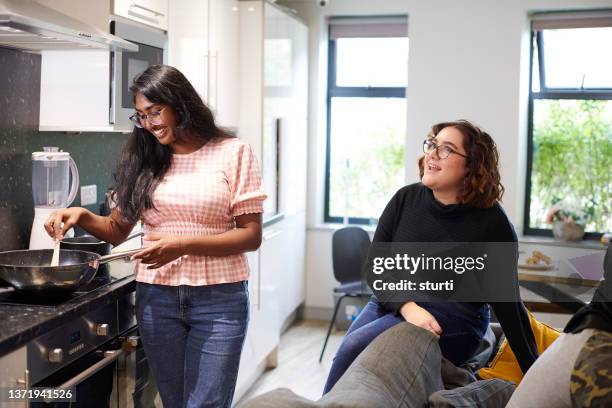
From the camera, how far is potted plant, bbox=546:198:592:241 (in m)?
5.02

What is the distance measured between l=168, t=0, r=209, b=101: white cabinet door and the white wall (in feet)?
6.18

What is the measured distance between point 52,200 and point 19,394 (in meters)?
1.08

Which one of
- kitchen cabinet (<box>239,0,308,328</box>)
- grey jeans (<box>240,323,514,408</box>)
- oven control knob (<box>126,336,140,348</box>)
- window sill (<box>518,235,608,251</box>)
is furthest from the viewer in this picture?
window sill (<box>518,235,608,251</box>)

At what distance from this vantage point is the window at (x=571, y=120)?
512 centimetres

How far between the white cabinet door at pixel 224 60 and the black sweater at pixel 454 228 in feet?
5.00

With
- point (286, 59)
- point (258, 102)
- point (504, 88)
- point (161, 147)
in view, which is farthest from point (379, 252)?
point (504, 88)

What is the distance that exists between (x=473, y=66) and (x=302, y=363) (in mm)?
2221

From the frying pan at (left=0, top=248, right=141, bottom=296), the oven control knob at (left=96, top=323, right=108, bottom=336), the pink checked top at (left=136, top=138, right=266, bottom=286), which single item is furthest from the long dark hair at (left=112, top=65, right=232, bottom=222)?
the oven control knob at (left=96, top=323, right=108, bottom=336)

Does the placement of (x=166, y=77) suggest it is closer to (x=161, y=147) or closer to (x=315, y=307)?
(x=161, y=147)

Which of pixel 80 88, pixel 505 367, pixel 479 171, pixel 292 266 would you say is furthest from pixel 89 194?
pixel 292 266

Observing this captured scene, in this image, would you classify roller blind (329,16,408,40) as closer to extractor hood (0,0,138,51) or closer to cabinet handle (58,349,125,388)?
extractor hood (0,0,138,51)

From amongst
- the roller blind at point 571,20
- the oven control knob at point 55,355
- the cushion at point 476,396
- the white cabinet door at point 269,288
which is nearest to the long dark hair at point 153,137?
the oven control knob at point 55,355

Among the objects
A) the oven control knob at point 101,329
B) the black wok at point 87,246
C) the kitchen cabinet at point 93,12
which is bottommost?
the oven control knob at point 101,329

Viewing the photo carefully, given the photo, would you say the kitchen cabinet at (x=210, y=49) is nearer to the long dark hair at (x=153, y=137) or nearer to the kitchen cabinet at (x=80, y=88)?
the kitchen cabinet at (x=80, y=88)
